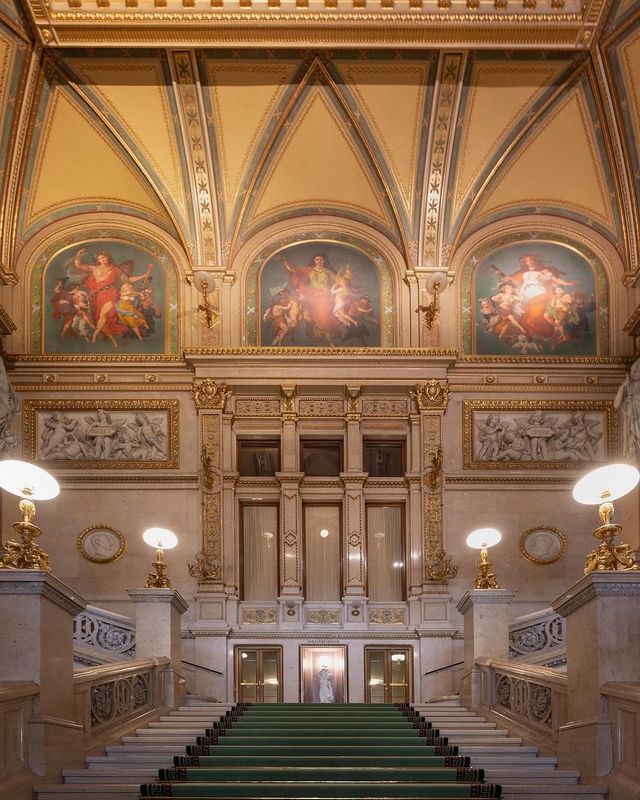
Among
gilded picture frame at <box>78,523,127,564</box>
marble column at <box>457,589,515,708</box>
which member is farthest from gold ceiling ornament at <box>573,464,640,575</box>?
gilded picture frame at <box>78,523,127,564</box>

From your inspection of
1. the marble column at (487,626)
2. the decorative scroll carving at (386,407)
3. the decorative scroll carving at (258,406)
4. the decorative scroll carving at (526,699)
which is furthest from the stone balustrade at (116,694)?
the decorative scroll carving at (386,407)

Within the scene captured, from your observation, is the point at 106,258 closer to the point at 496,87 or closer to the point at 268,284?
the point at 268,284

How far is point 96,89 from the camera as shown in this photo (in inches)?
800

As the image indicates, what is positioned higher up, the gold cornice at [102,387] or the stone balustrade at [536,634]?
the gold cornice at [102,387]

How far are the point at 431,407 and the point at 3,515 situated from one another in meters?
7.44

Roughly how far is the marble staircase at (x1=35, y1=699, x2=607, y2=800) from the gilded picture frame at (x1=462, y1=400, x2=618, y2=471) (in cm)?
927

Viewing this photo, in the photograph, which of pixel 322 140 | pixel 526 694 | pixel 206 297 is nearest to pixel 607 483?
pixel 526 694

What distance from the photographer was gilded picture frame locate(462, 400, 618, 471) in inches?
861

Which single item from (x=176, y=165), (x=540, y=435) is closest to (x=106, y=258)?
(x=176, y=165)

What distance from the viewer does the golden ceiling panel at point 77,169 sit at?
2086 centimetres

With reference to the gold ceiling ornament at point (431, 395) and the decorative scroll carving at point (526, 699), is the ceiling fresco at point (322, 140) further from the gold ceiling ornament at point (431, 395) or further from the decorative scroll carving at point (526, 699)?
the decorative scroll carving at point (526, 699)

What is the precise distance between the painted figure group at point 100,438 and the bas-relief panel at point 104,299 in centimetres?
125

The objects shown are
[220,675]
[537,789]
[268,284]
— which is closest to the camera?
[537,789]

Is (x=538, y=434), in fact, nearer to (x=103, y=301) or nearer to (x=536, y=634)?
(x=536, y=634)
